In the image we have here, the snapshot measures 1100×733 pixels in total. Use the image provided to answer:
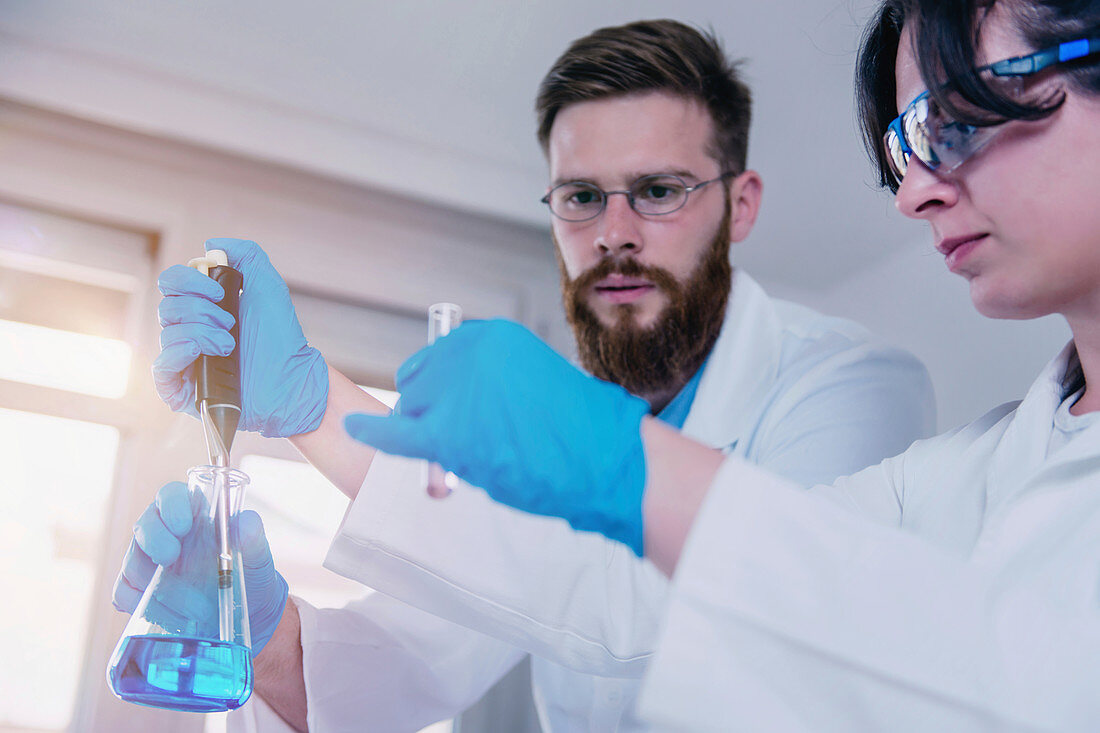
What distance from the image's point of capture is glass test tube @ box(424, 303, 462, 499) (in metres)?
0.85

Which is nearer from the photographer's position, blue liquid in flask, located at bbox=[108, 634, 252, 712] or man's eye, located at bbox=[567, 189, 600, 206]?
blue liquid in flask, located at bbox=[108, 634, 252, 712]

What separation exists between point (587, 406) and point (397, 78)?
1674 mm

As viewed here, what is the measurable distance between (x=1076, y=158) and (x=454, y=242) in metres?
1.91

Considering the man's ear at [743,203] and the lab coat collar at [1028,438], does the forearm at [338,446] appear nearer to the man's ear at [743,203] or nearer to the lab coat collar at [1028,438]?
the lab coat collar at [1028,438]

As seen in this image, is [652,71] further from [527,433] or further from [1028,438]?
[527,433]

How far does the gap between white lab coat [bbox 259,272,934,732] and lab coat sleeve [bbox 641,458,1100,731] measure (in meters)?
0.47

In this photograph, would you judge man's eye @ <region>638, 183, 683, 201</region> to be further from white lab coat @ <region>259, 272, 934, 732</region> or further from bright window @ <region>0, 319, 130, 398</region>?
bright window @ <region>0, 319, 130, 398</region>

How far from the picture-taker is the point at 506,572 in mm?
1148

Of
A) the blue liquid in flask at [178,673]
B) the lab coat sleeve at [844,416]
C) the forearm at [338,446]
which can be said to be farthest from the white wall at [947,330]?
the blue liquid in flask at [178,673]

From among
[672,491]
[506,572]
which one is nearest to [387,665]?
[506,572]

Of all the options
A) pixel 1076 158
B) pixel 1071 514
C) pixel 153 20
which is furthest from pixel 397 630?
pixel 153 20

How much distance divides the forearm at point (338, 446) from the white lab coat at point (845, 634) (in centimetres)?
66

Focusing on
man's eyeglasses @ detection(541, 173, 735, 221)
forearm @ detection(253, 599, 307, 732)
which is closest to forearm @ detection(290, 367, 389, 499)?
forearm @ detection(253, 599, 307, 732)

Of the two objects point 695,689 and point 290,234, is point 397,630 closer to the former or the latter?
point 695,689
